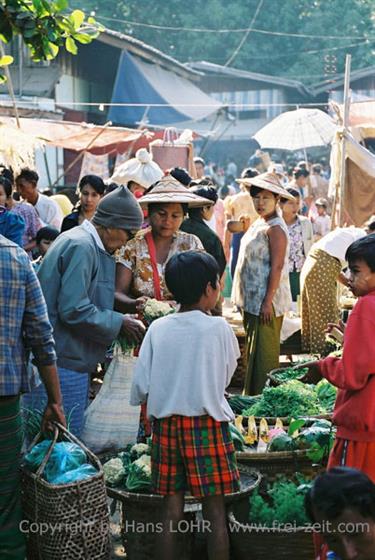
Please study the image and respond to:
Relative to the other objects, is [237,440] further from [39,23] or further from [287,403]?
[39,23]

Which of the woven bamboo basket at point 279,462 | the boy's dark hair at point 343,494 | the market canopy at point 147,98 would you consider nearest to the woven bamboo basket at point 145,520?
the woven bamboo basket at point 279,462

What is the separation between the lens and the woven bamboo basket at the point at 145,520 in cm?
458

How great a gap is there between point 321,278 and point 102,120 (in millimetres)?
17267

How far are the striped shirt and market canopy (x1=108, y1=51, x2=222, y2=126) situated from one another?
1847 cm

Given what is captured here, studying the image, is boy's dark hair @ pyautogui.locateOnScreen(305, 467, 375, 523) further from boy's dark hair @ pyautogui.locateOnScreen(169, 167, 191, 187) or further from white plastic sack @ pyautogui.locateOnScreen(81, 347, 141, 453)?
boy's dark hair @ pyautogui.locateOnScreen(169, 167, 191, 187)

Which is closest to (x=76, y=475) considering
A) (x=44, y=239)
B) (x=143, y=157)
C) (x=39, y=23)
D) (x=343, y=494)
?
(x=343, y=494)

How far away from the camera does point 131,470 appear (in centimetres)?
476

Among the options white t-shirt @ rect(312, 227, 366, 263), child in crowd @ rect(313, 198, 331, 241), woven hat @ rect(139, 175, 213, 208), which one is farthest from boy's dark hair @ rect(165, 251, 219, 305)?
child in crowd @ rect(313, 198, 331, 241)

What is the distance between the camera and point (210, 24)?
4169 centimetres

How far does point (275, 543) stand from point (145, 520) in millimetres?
655

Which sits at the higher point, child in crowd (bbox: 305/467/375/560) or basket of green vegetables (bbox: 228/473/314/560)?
child in crowd (bbox: 305/467/375/560)

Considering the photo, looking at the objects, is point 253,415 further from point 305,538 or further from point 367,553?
point 367,553

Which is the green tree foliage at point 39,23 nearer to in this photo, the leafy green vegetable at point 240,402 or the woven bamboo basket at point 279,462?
the woven bamboo basket at point 279,462

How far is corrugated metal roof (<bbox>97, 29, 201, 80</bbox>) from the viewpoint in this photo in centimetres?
2295
